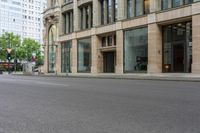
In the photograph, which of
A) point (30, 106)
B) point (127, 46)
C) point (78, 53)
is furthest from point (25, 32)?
point (30, 106)

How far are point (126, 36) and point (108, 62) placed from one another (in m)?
6.66

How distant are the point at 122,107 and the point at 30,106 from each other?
2.41 m

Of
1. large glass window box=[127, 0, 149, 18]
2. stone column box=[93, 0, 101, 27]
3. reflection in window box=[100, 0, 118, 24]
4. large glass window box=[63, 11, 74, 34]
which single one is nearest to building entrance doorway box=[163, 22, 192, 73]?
large glass window box=[127, 0, 149, 18]

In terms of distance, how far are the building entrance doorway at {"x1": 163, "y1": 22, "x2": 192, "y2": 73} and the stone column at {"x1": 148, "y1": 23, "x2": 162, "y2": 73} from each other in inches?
24.2

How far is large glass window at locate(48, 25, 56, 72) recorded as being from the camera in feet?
188

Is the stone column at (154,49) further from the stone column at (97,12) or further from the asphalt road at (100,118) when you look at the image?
the asphalt road at (100,118)

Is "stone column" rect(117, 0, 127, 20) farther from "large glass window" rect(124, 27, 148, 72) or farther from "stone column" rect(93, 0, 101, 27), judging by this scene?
"stone column" rect(93, 0, 101, 27)

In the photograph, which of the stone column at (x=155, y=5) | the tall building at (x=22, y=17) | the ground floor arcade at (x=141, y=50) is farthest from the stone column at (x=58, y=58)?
the tall building at (x=22, y=17)

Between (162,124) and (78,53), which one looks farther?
(78,53)

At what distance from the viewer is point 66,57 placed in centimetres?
5359

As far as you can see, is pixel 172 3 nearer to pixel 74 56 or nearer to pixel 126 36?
pixel 126 36

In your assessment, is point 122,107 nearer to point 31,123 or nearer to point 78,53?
point 31,123

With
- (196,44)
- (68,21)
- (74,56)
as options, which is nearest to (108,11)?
(74,56)

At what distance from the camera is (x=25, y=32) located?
6156 inches
